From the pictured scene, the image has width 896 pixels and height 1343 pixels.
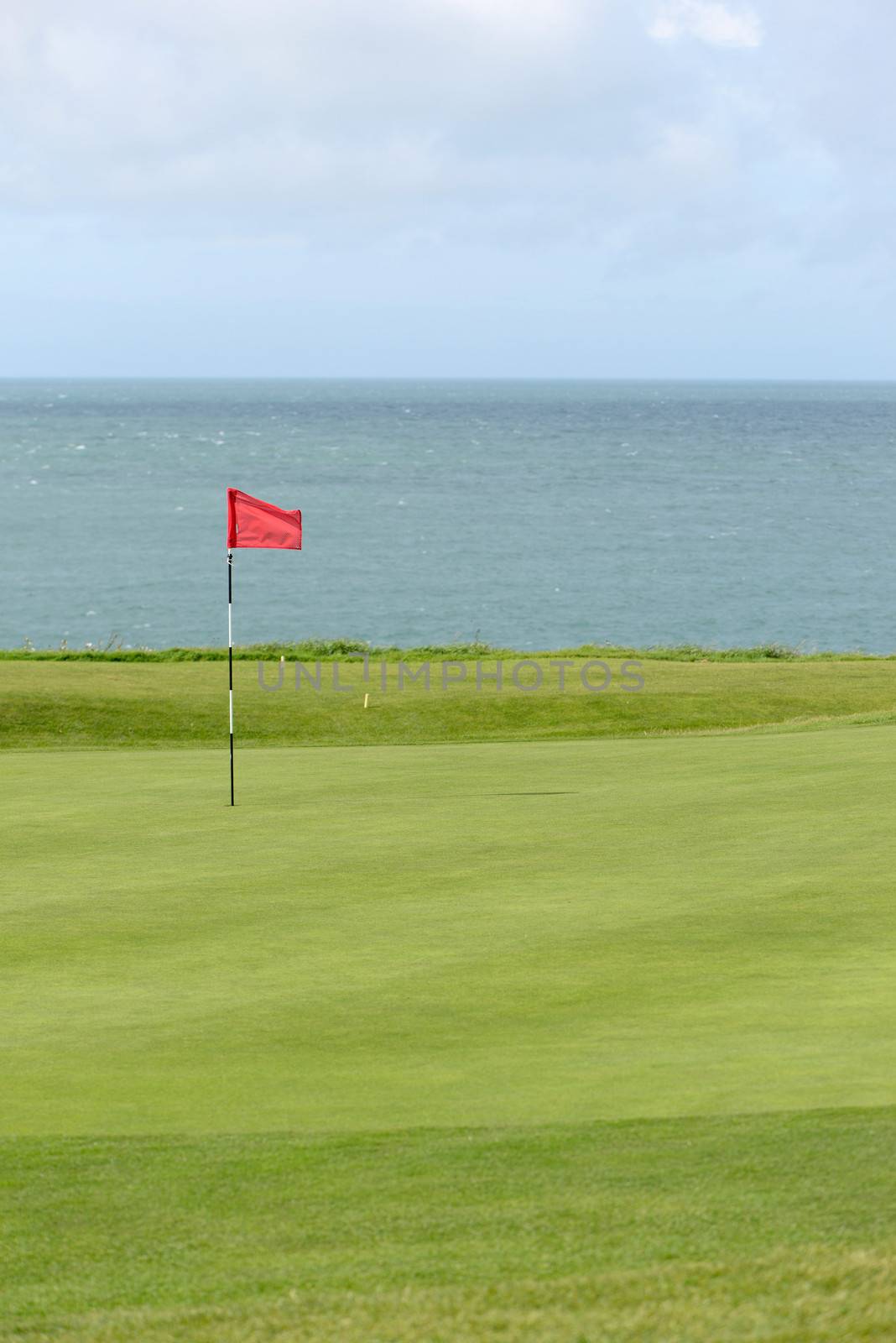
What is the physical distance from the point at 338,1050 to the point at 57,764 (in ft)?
39.3

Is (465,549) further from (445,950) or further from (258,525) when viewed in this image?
(445,950)

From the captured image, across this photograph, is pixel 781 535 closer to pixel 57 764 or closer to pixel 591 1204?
pixel 57 764

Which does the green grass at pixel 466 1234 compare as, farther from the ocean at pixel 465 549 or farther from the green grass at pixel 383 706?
the ocean at pixel 465 549

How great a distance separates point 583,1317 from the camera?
16.6 feet

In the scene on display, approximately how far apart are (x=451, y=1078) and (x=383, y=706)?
18.1 m

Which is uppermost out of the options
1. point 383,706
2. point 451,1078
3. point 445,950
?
point 451,1078

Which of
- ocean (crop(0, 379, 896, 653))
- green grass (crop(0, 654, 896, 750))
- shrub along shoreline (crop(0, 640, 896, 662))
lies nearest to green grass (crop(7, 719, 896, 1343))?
green grass (crop(0, 654, 896, 750))

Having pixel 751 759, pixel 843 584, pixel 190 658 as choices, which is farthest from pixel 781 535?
pixel 751 759

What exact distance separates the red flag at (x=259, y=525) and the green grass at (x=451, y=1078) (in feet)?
13.4

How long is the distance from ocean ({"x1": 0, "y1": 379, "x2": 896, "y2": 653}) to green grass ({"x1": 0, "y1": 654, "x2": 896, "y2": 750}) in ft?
94.0

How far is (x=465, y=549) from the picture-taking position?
84.3m

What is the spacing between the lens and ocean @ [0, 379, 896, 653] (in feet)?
205

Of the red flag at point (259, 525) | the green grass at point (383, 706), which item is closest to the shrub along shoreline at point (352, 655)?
the green grass at point (383, 706)

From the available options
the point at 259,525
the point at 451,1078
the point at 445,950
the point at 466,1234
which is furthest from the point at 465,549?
the point at 466,1234
